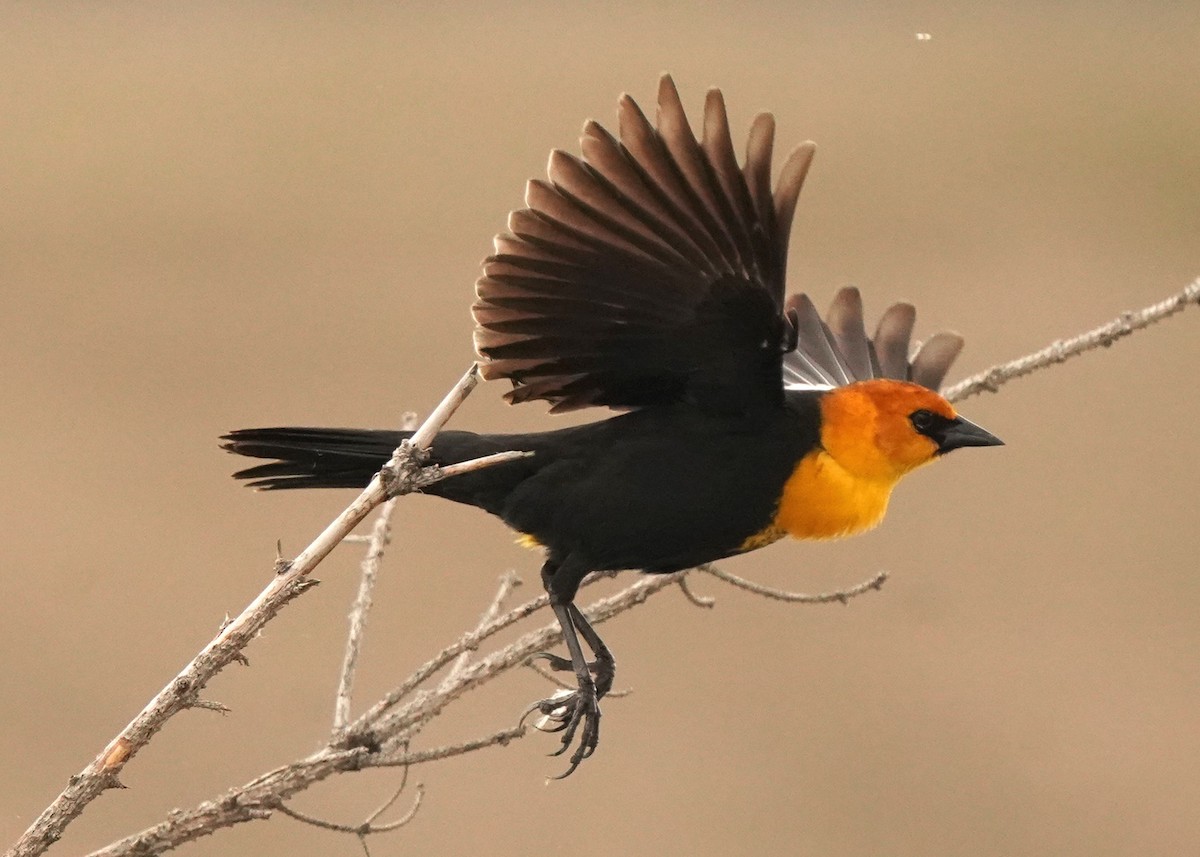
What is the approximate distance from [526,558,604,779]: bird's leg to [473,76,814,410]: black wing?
19.6 inches

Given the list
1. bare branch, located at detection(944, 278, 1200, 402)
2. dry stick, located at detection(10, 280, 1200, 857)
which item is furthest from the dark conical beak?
dry stick, located at detection(10, 280, 1200, 857)

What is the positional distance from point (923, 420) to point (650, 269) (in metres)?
1.04

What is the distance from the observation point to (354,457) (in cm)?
432

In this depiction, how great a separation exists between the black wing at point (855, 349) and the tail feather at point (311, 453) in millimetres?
1569

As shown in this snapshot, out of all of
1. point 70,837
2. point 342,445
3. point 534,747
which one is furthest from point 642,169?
point 534,747

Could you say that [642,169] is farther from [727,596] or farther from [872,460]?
[727,596]

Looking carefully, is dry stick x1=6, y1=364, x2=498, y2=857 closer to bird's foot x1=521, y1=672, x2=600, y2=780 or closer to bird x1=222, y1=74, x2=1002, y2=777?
bird x1=222, y1=74, x2=1002, y2=777

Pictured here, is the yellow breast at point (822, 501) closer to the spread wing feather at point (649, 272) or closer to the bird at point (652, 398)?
the bird at point (652, 398)

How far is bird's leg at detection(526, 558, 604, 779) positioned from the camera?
4.19 meters

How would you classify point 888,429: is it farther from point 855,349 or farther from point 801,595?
point 855,349

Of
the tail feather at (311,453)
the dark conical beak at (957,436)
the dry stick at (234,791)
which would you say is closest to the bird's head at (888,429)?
the dark conical beak at (957,436)

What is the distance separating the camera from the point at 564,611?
4.25 metres

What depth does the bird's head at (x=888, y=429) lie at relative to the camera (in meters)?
4.32

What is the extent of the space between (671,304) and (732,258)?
0.71 ft
